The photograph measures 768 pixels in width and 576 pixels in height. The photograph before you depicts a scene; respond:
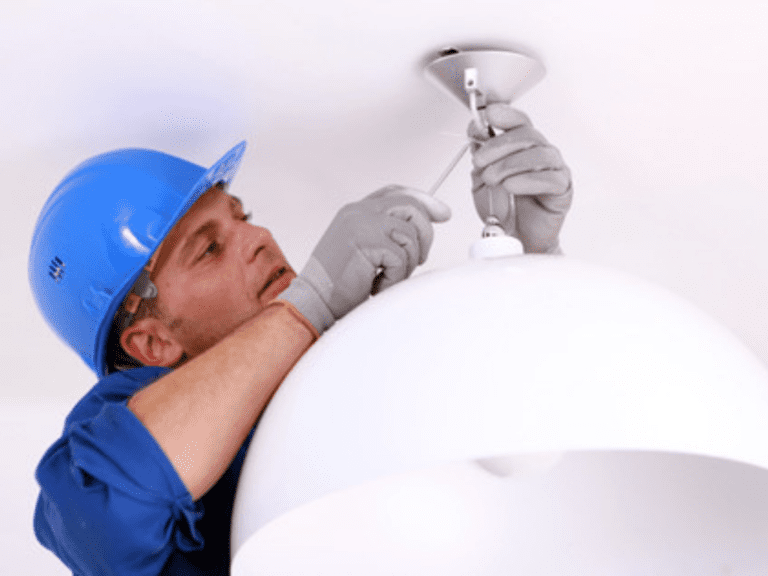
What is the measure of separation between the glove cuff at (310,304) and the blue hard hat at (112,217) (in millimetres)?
232

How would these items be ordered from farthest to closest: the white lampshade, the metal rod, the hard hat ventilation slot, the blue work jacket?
the hard hat ventilation slot
the metal rod
the blue work jacket
the white lampshade

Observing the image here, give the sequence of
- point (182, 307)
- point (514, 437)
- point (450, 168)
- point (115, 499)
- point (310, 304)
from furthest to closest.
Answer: point (182, 307)
point (450, 168)
point (310, 304)
point (115, 499)
point (514, 437)

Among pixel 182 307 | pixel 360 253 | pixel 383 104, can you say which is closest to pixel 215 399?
pixel 360 253

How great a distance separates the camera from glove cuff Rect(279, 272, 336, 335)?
59.1 inches

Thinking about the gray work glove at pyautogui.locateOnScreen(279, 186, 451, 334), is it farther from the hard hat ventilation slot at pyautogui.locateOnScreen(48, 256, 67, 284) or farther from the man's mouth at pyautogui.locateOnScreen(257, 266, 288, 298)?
the hard hat ventilation slot at pyautogui.locateOnScreen(48, 256, 67, 284)

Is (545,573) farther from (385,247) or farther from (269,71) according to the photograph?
(269,71)

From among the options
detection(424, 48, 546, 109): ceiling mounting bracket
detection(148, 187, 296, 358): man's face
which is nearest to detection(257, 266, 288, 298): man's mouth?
detection(148, 187, 296, 358): man's face

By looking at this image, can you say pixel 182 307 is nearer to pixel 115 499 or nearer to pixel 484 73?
pixel 115 499

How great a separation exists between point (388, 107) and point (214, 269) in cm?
35

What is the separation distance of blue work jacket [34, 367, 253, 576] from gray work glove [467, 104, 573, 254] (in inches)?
20.5

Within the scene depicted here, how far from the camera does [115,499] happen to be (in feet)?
4.47

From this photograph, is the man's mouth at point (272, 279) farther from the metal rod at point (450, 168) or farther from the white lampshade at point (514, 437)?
the white lampshade at point (514, 437)

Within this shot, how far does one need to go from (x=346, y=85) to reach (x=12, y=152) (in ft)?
1.65

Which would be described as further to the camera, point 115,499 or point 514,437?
point 115,499
